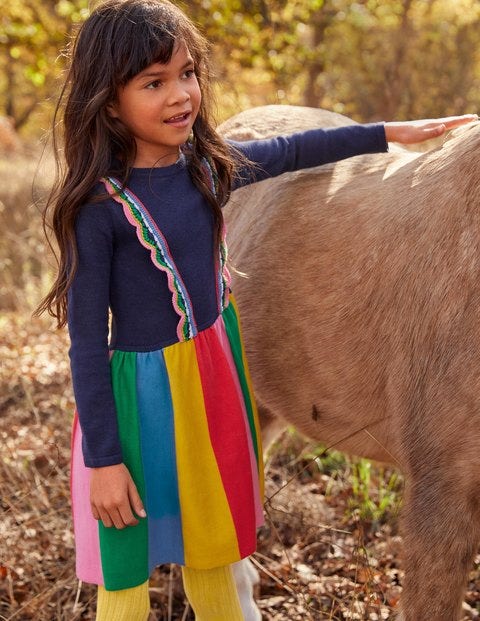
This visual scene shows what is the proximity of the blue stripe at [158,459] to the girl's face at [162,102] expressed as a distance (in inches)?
21.1

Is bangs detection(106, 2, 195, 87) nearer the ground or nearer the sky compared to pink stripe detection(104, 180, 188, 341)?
nearer the sky

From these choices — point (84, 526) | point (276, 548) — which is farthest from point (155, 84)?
point (276, 548)

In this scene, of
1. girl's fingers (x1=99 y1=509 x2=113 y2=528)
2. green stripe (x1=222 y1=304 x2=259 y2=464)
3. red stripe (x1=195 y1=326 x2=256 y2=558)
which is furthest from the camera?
green stripe (x1=222 y1=304 x2=259 y2=464)

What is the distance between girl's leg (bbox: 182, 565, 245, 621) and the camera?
2.26 meters

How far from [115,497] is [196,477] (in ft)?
0.82

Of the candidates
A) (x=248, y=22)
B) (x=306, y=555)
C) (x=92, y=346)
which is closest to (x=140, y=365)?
(x=92, y=346)

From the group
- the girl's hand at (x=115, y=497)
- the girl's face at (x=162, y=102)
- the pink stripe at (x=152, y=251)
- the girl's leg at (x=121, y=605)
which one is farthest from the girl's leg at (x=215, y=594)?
the girl's face at (x=162, y=102)

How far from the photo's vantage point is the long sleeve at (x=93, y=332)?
192 cm

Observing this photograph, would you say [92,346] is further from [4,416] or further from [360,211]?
[4,416]

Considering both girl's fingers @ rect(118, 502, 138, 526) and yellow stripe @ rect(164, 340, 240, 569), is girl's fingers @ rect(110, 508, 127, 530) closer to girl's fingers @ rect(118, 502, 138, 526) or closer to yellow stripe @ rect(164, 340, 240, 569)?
girl's fingers @ rect(118, 502, 138, 526)

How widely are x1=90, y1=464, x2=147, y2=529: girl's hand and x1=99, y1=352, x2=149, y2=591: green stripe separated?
5 centimetres

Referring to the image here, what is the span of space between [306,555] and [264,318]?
47.7 inches

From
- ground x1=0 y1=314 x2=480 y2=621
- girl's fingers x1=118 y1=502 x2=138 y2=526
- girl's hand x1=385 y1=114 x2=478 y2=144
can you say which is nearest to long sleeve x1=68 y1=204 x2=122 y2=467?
girl's fingers x1=118 y1=502 x2=138 y2=526

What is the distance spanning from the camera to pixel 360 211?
2410 millimetres
